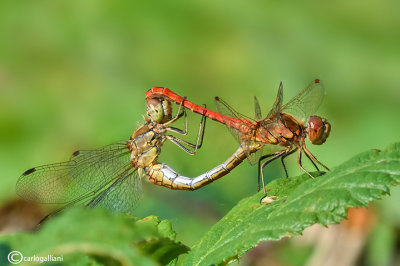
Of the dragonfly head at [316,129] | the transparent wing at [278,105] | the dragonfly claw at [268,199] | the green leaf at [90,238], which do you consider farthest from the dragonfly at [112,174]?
the green leaf at [90,238]

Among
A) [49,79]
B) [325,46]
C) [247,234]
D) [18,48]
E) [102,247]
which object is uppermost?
[18,48]

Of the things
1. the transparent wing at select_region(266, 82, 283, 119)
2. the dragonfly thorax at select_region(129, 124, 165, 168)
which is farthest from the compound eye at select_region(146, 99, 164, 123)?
the transparent wing at select_region(266, 82, 283, 119)

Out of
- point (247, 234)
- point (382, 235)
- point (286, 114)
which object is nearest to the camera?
point (247, 234)

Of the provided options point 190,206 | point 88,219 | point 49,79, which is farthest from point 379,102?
point 88,219

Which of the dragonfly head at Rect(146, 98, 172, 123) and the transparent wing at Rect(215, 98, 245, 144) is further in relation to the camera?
the dragonfly head at Rect(146, 98, 172, 123)

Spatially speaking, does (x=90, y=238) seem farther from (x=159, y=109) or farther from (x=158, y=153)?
(x=158, y=153)

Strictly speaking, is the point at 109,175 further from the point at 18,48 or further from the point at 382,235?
the point at 18,48

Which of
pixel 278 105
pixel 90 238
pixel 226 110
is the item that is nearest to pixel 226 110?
pixel 226 110

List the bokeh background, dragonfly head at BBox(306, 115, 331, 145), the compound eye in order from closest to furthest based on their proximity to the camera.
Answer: dragonfly head at BBox(306, 115, 331, 145)
the compound eye
the bokeh background

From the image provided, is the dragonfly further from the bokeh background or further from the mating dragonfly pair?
the bokeh background
